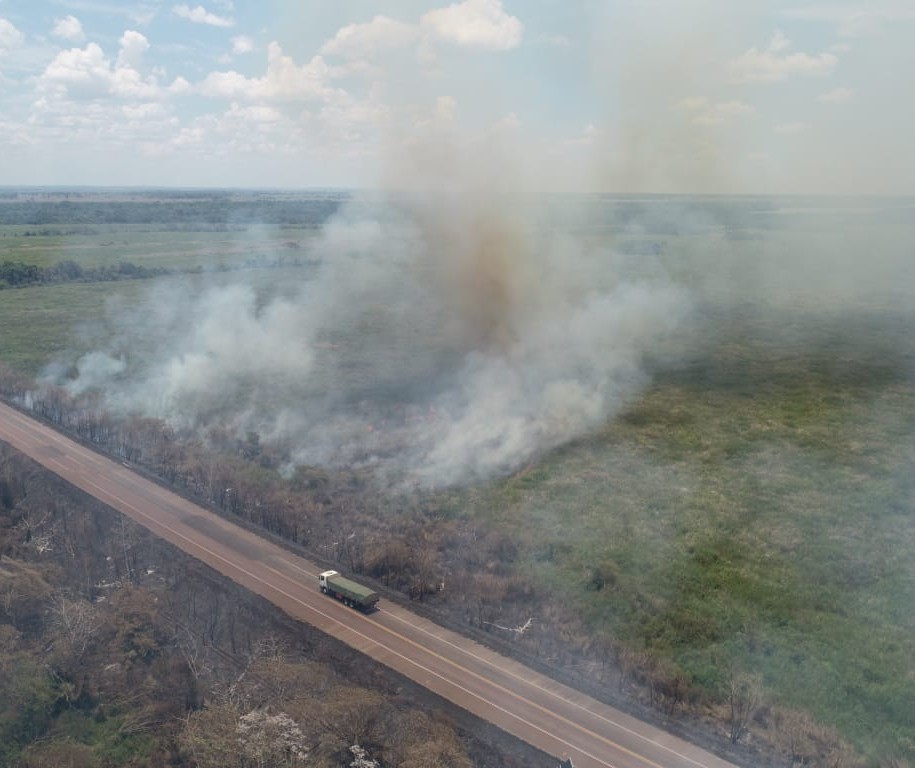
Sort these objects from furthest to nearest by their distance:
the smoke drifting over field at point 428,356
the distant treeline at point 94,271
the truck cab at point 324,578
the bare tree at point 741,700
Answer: the distant treeline at point 94,271 → the smoke drifting over field at point 428,356 → the truck cab at point 324,578 → the bare tree at point 741,700

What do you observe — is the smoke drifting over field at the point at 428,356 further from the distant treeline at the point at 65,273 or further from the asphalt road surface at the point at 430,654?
the distant treeline at the point at 65,273

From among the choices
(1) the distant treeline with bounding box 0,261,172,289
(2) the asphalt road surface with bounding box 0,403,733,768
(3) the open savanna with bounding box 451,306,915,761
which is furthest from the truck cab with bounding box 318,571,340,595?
(1) the distant treeline with bounding box 0,261,172,289

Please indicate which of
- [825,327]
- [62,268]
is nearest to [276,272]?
[62,268]

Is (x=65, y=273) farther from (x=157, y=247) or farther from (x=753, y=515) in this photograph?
(x=753, y=515)

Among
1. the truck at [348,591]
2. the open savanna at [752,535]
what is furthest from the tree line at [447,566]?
the truck at [348,591]

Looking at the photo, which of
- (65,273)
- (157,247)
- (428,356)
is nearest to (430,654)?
(428,356)

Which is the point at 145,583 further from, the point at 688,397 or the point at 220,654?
the point at 688,397
